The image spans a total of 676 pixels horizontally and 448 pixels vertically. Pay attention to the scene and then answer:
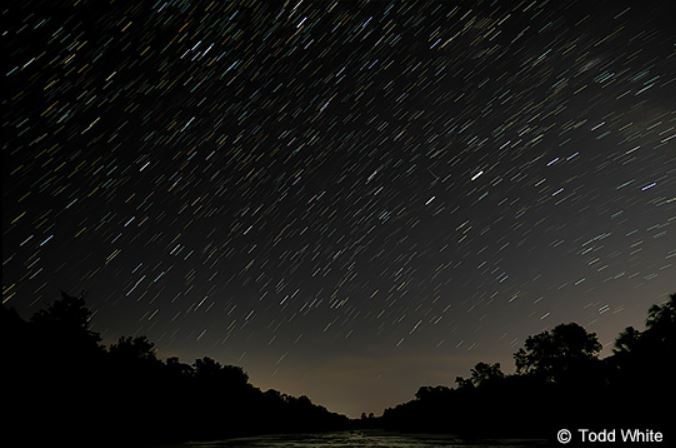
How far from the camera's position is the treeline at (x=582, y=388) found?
Answer: 47.0 meters

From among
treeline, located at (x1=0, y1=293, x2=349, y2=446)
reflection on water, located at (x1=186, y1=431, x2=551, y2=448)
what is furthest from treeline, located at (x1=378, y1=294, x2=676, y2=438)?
treeline, located at (x1=0, y1=293, x2=349, y2=446)

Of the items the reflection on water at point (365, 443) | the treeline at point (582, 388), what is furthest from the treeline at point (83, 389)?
the treeline at point (582, 388)

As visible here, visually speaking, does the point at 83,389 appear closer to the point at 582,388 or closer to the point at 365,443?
the point at 365,443

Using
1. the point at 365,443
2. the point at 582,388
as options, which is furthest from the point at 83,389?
the point at 582,388

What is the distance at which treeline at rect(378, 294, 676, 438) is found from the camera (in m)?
47.0

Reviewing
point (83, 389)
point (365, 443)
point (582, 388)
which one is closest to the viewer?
point (365, 443)

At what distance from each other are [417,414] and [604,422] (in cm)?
11996

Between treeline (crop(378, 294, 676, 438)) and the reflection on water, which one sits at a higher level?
treeline (crop(378, 294, 676, 438))

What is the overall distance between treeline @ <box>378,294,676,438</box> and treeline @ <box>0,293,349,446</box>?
45498 mm

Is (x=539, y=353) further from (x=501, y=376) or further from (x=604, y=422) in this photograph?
(x=501, y=376)

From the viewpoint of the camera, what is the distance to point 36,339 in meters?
48.0

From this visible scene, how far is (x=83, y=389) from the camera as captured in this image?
51.1 meters

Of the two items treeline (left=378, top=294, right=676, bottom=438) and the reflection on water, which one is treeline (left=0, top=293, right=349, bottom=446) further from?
treeline (left=378, top=294, right=676, bottom=438)

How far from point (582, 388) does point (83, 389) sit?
65204 mm
